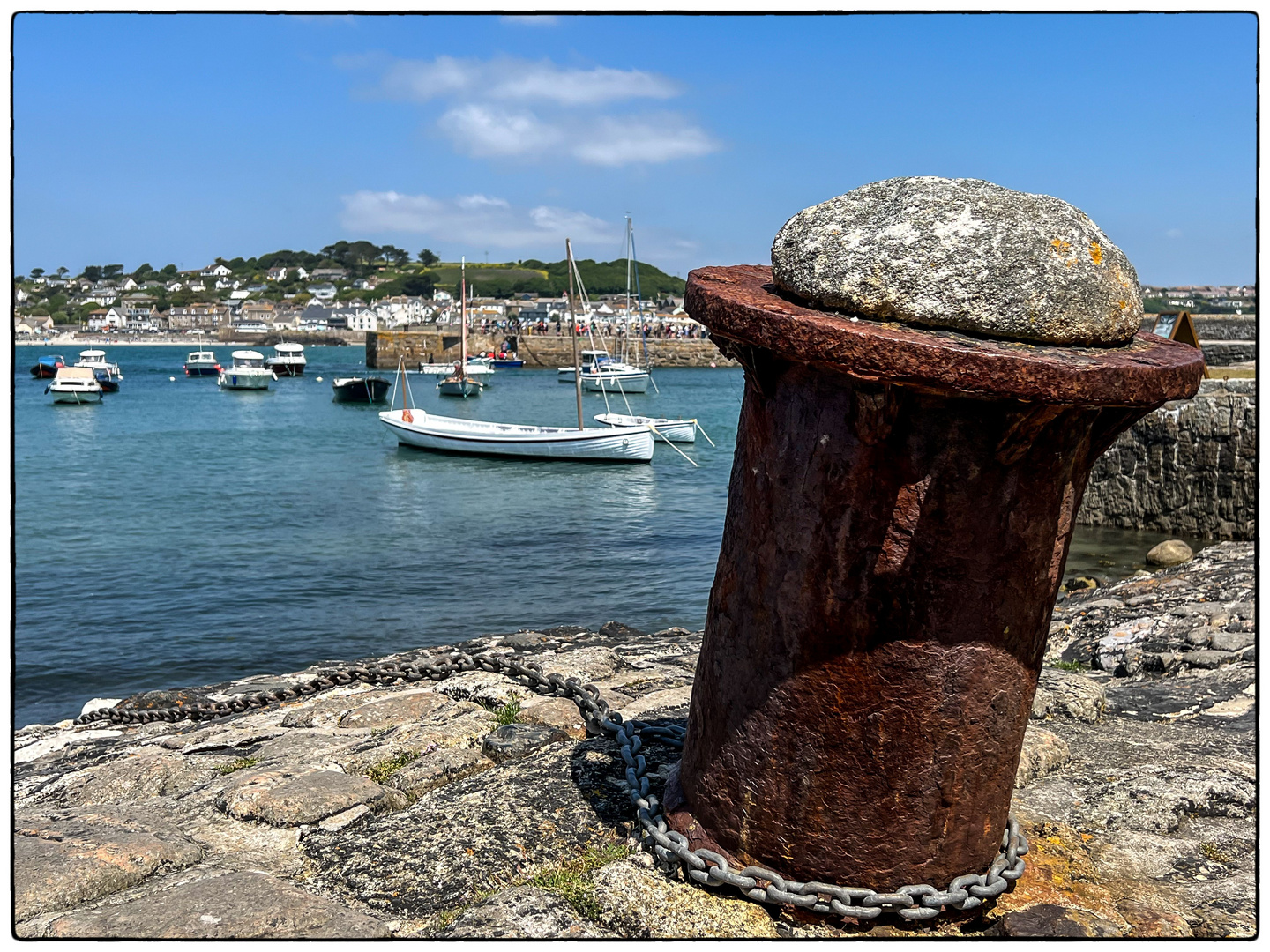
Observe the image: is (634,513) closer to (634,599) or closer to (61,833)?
(634,599)

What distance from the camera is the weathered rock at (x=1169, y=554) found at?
1374 centimetres

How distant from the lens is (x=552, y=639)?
26.9 ft

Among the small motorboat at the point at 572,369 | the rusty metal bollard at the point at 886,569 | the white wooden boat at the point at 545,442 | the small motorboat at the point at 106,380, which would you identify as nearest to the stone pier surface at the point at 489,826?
the rusty metal bollard at the point at 886,569

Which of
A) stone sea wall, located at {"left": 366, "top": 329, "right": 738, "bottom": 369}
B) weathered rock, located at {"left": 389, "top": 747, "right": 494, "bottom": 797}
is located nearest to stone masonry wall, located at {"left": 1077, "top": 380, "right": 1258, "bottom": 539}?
weathered rock, located at {"left": 389, "top": 747, "right": 494, "bottom": 797}

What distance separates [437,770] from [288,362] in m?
80.3

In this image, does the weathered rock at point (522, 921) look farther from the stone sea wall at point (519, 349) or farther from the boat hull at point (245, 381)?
the stone sea wall at point (519, 349)

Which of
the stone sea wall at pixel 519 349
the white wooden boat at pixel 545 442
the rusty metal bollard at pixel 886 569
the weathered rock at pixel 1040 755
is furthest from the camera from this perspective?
the stone sea wall at pixel 519 349

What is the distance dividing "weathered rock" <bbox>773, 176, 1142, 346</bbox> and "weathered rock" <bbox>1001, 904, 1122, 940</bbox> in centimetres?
147

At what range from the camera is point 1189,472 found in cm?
1577

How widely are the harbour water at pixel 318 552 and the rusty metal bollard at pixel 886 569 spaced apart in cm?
863

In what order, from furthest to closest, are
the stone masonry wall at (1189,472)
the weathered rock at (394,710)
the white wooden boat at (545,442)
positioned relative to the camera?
the white wooden boat at (545,442)
the stone masonry wall at (1189,472)
the weathered rock at (394,710)

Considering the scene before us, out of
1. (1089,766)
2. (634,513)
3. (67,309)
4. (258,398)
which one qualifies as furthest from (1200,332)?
(67,309)

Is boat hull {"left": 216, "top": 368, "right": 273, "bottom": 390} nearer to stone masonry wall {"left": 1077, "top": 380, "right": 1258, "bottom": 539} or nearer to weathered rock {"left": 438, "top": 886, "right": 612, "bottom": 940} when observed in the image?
stone masonry wall {"left": 1077, "top": 380, "right": 1258, "bottom": 539}

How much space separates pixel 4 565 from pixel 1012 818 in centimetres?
293
